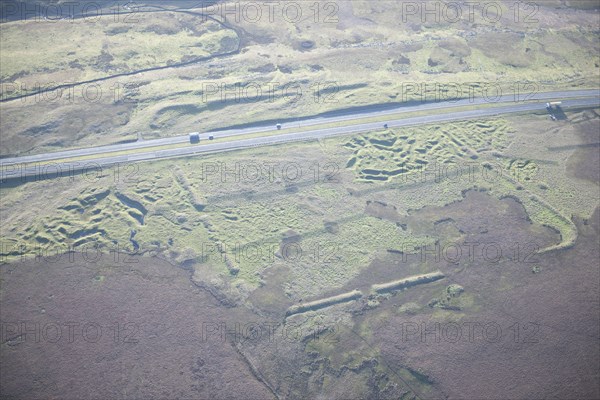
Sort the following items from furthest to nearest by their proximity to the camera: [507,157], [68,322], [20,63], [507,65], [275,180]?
[507,65], [20,63], [507,157], [275,180], [68,322]

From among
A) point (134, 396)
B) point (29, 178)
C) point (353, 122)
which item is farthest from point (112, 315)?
point (353, 122)

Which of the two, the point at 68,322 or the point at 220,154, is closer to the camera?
the point at 68,322

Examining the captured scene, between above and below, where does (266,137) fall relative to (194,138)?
below

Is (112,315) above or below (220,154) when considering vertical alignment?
below

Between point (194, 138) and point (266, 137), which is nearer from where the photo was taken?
point (194, 138)

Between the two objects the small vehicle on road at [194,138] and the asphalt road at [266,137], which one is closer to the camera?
the asphalt road at [266,137]

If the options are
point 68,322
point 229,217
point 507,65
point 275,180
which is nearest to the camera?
point 68,322

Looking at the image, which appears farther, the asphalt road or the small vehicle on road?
the small vehicle on road

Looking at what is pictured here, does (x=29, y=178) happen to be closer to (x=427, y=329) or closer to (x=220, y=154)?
(x=220, y=154)
